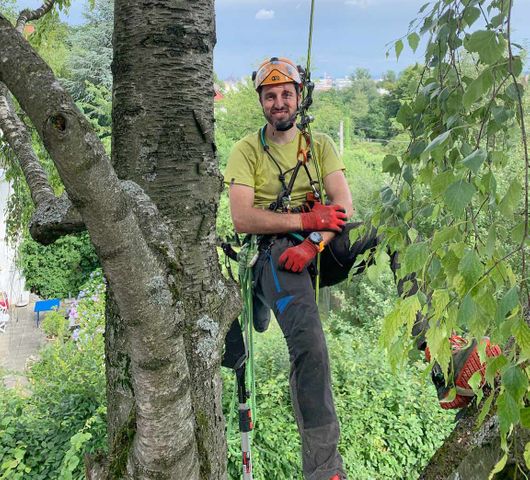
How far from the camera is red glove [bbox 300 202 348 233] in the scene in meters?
2.40

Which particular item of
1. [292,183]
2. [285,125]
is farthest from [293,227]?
[285,125]

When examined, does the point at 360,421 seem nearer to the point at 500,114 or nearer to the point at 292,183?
the point at 292,183

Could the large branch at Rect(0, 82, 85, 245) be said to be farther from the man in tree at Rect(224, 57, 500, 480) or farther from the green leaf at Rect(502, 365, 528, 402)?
the green leaf at Rect(502, 365, 528, 402)

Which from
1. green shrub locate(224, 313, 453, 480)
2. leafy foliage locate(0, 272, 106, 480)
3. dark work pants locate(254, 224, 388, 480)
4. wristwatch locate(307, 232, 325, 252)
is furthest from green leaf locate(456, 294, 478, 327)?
green shrub locate(224, 313, 453, 480)

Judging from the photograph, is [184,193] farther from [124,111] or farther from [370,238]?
[370,238]

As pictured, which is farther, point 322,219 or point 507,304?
point 322,219

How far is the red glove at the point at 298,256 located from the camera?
7.59 ft

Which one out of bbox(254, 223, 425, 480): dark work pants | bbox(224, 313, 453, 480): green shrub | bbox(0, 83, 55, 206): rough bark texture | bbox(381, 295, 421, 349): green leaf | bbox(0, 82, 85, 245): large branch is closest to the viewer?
bbox(381, 295, 421, 349): green leaf

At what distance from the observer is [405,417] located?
4.90 meters

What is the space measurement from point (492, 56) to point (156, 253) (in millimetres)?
814

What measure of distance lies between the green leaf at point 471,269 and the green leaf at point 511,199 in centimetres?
13

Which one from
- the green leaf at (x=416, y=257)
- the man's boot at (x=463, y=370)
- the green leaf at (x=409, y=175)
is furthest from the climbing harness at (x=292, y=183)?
the green leaf at (x=416, y=257)

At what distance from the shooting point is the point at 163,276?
3.89 feet

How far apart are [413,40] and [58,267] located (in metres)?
15.8
